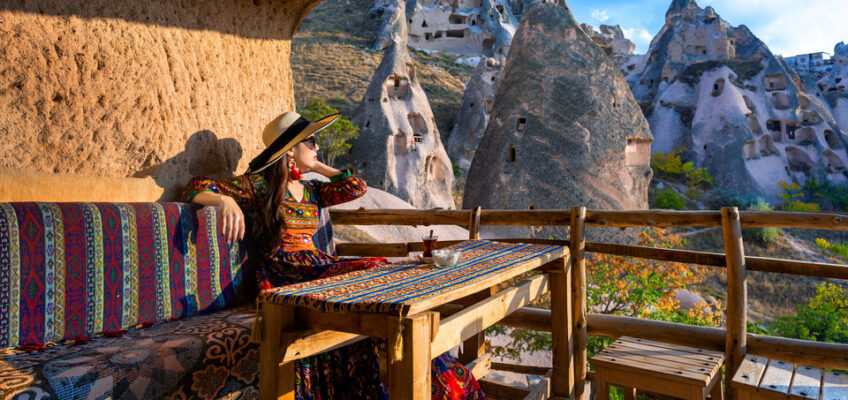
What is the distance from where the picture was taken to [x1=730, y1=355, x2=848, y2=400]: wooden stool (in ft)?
6.50

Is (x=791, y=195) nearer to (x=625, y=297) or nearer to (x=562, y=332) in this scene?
(x=625, y=297)

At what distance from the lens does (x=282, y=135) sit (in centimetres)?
273

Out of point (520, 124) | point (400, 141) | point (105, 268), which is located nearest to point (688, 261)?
point (105, 268)

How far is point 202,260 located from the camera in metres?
2.44

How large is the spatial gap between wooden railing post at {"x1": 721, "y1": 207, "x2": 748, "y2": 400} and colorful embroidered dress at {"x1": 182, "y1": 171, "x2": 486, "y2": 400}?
59.0 inches

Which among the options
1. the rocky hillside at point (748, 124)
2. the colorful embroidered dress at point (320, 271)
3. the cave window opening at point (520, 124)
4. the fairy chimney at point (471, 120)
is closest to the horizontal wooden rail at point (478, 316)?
the colorful embroidered dress at point (320, 271)

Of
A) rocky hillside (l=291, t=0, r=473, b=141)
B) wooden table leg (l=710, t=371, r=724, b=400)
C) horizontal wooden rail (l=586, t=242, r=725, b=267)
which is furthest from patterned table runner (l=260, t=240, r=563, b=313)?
rocky hillside (l=291, t=0, r=473, b=141)

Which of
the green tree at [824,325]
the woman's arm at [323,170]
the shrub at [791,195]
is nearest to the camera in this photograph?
the woman's arm at [323,170]

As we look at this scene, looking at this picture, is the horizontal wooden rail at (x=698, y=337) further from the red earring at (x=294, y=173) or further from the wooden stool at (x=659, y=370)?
the red earring at (x=294, y=173)

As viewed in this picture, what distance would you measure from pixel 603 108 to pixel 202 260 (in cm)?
1240

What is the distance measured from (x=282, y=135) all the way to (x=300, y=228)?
52 cm

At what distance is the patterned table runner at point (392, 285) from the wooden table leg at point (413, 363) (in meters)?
0.07

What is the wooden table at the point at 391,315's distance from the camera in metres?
1.44

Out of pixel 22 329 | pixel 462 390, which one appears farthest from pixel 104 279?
pixel 462 390
